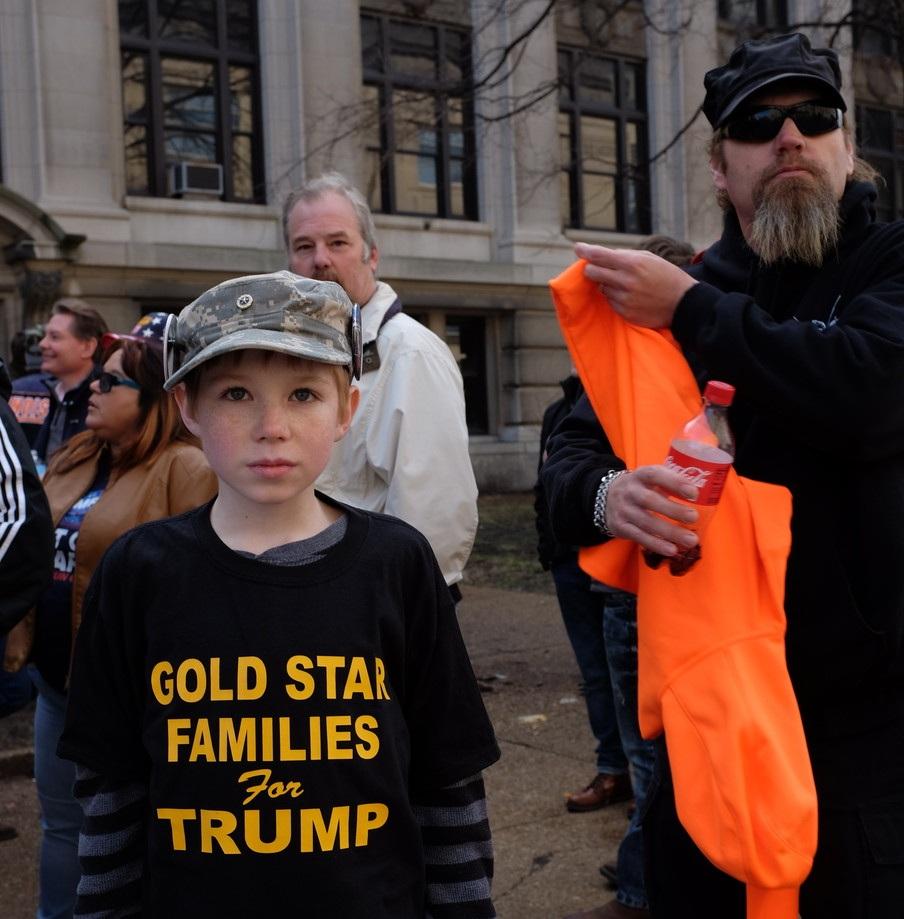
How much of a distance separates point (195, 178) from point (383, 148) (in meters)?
3.72

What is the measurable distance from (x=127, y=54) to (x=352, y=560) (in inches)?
729

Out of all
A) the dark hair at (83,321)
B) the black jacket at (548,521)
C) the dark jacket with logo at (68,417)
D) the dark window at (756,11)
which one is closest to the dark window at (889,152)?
the dark window at (756,11)

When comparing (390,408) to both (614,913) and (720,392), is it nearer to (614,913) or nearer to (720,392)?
(720,392)

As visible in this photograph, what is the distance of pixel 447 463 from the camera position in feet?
11.4

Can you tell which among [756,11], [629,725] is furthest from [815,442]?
[756,11]

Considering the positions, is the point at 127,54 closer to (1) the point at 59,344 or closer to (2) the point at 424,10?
(2) the point at 424,10

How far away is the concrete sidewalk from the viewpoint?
14.4 feet

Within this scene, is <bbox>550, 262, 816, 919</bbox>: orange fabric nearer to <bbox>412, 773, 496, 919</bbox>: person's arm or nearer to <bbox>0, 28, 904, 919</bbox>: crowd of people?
<bbox>0, 28, 904, 919</bbox>: crowd of people

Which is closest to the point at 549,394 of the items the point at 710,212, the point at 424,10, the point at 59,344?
the point at 710,212

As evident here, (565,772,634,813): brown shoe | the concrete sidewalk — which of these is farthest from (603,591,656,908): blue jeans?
(565,772,634,813): brown shoe

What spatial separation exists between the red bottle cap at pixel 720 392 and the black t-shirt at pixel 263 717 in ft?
1.93

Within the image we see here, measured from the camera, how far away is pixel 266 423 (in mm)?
1904

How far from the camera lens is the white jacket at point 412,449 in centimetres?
344

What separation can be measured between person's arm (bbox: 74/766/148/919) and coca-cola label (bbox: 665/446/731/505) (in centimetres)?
104
